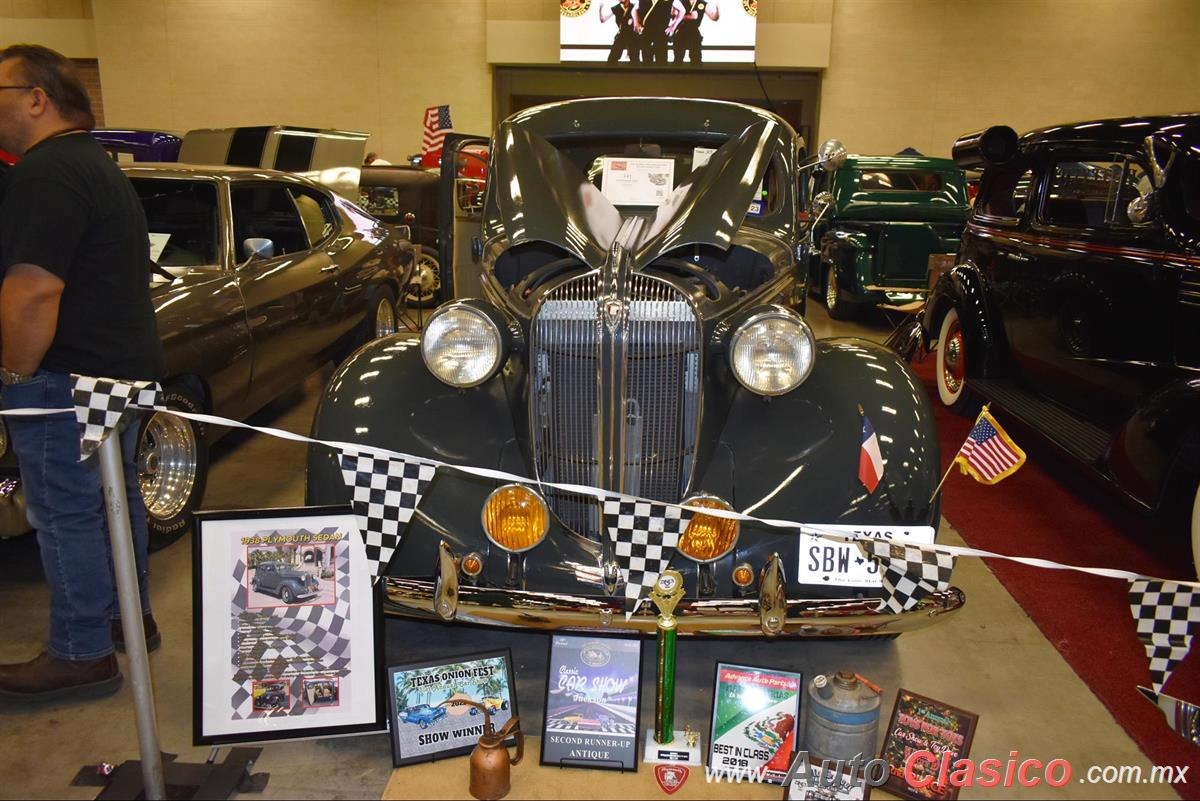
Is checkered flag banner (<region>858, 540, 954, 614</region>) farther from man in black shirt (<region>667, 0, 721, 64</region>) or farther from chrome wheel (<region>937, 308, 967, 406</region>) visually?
man in black shirt (<region>667, 0, 721, 64</region>)

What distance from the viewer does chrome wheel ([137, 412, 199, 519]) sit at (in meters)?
3.91

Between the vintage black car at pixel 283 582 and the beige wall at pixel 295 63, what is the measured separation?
14.0 metres

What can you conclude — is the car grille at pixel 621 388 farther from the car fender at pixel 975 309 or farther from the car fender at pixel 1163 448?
the car fender at pixel 975 309

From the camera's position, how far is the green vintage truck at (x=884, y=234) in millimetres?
9055

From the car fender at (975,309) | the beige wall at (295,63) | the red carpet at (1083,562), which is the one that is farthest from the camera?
the beige wall at (295,63)

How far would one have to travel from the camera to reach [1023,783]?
103 inches

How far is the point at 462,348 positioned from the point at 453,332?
0.19 feet

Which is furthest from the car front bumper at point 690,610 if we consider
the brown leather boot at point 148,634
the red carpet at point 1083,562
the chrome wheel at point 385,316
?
the chrome wheel at point 385,316

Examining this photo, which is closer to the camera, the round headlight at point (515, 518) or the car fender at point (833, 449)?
the round headlight at point (515, 518)

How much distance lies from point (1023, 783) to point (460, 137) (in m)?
5.03

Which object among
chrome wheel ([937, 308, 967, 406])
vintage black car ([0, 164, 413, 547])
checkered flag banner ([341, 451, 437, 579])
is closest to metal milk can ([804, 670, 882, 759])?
checkered flag banner ([341, 451, 437, 579])

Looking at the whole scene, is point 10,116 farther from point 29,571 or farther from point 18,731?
point 29,571

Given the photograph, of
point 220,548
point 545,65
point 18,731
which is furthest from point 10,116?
point 545,65

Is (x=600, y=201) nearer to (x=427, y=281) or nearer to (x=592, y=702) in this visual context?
(x=592, y=702)
